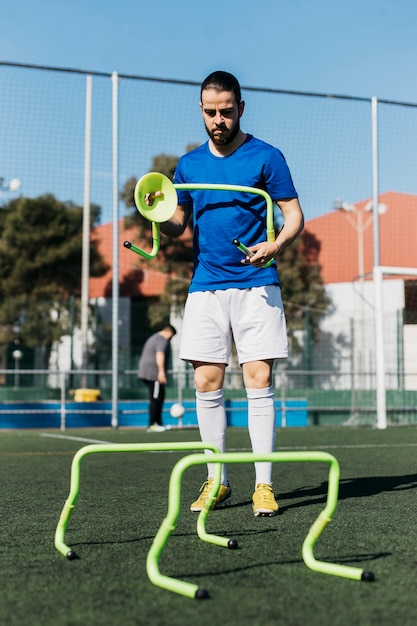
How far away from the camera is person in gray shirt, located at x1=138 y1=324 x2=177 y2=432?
38.9 feet

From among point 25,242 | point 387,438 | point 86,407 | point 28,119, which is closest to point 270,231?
point 387,438

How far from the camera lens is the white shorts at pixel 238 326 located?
378 centimetres

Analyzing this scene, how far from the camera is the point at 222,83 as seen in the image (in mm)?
3650

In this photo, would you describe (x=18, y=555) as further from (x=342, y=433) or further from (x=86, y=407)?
(x=86, y=407)

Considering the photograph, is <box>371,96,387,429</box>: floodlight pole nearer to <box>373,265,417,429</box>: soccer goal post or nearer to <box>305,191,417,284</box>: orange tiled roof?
<box>373,265,417,429</box>: soccer goal post

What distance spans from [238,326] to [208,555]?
1.40m

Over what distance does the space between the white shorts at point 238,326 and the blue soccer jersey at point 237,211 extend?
0.05 m

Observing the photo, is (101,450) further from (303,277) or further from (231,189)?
(303,277)

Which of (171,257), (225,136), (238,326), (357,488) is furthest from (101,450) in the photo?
(171,257)

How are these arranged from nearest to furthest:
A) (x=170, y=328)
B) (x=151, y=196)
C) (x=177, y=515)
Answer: (x=177, y=515) < (x=151, y=196) < (x=170, y=328)

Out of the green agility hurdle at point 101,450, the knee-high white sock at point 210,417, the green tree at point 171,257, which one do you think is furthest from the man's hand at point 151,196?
the green tree at point 171,257

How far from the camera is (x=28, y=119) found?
11.3 metres

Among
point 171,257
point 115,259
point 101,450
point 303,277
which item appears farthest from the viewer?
point 171,257

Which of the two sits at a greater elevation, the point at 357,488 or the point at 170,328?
the point at 170,328
